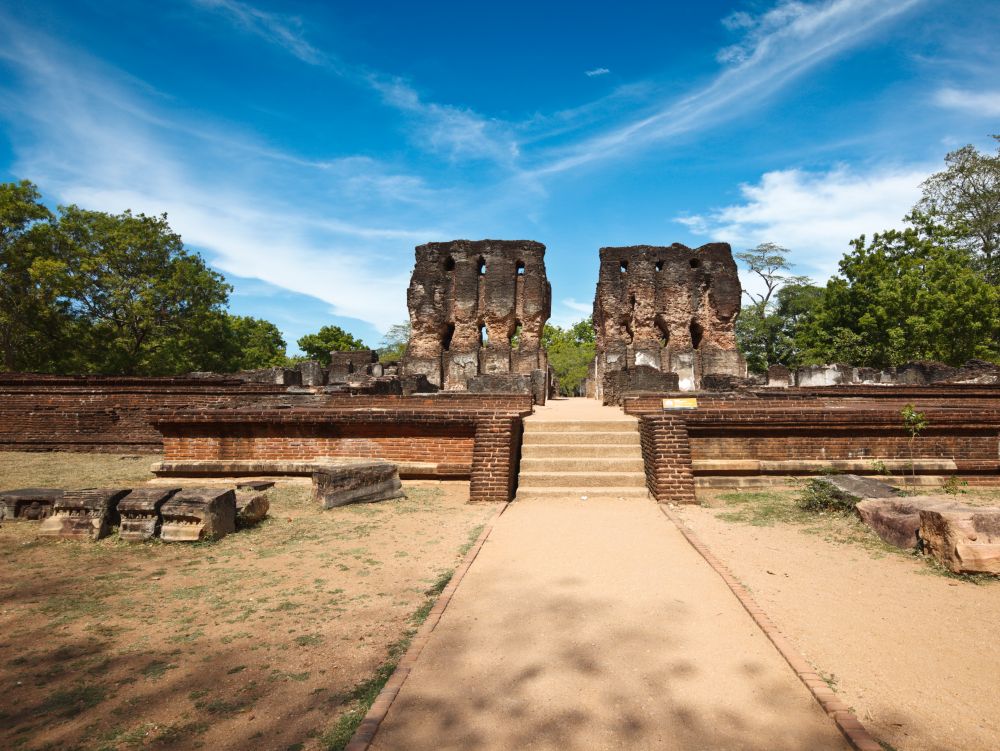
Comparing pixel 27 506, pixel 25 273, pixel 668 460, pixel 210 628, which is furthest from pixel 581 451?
pixel 25 273

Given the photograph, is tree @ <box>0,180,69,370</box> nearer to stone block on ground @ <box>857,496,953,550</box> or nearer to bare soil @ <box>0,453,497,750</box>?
bare soil @ <box>0,453,497,750</box>

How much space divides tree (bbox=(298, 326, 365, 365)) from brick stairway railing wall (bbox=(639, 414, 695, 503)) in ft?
141

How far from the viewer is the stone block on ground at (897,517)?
14.3 feet

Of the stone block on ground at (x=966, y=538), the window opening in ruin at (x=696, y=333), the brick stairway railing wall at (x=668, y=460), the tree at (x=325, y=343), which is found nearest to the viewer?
the stone block on ground at (x=966, y=538)

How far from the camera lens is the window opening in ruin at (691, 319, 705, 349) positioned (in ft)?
86.5

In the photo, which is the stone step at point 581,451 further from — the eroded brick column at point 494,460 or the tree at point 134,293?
the tree at point 134,293

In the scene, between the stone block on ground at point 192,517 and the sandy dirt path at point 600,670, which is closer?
the sandy dirt path at point 600,670

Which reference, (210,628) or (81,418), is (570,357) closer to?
(81,418)

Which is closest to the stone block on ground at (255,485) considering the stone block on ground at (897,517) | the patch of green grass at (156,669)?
the patch of green grass at (156,669)

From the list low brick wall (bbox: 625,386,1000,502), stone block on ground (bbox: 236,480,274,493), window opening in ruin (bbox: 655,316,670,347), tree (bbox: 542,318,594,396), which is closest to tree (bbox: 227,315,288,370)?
tree (bbox: 542,318,594,396)

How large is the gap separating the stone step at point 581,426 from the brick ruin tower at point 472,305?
17.2m

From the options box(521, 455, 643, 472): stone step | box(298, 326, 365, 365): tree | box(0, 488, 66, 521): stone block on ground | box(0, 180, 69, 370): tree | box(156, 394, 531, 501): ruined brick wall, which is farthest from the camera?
box(298, 326, 365, 365): tree

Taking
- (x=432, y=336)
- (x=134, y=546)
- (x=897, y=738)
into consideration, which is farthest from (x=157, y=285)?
(x=897, y=738)

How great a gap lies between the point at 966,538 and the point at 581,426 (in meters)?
4.91
